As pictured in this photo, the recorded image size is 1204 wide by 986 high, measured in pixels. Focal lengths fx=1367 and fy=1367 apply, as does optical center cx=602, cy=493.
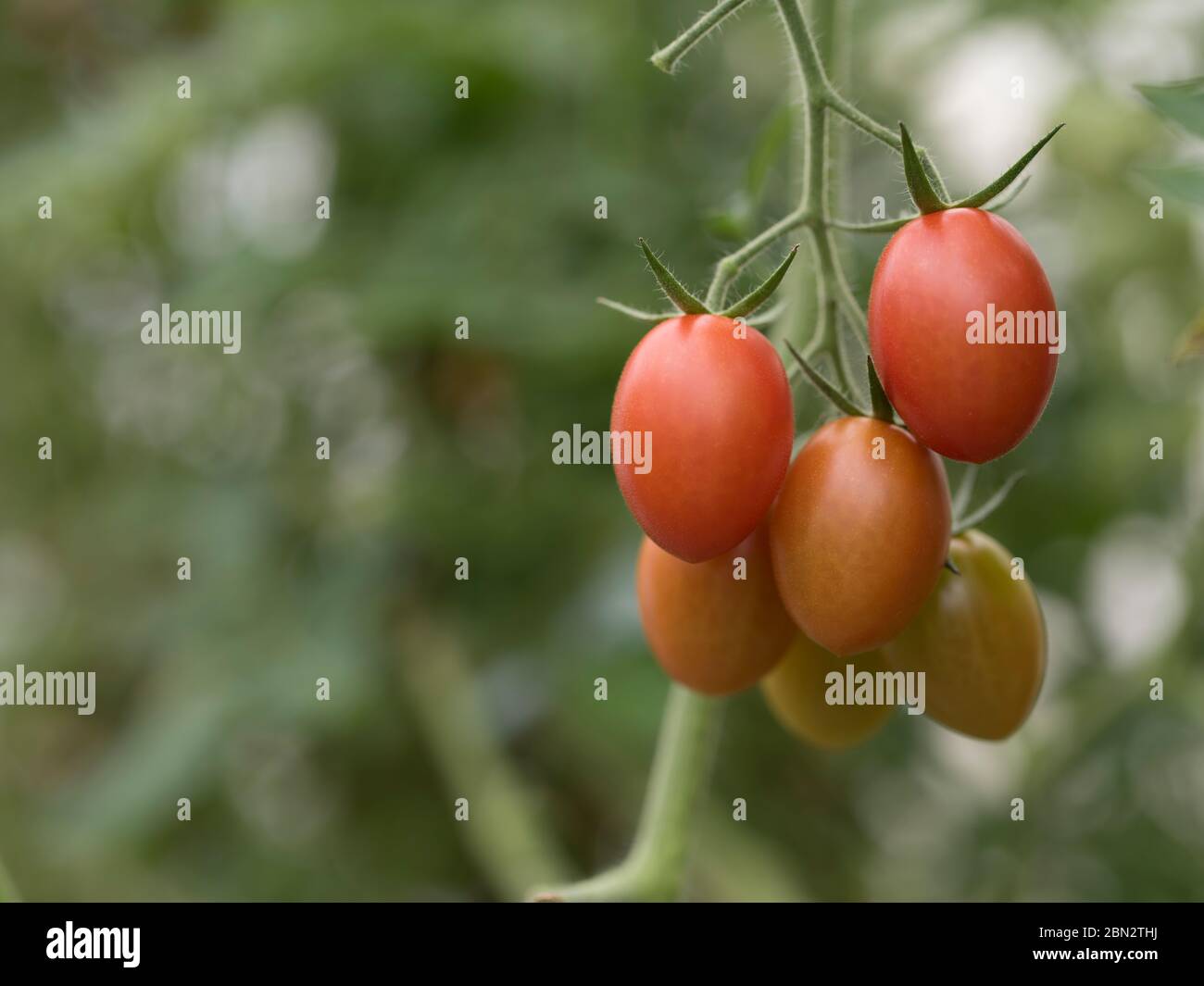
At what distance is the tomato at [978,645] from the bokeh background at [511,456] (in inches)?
18.8

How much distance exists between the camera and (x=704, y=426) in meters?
0.47

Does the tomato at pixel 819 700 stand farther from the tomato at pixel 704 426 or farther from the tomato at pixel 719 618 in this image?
the tomato at pixel 704 426

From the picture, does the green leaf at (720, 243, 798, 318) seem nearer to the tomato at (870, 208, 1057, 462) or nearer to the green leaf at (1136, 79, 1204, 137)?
the tomato at (870, 208, 1057, 462)

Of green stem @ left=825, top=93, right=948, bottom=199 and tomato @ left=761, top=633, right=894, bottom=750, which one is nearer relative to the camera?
green stem @ left=825, top=93, right=948, bottom=199

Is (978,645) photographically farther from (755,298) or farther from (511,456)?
(511,456)

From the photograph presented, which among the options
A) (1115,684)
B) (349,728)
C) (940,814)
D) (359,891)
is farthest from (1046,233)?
(359,891)

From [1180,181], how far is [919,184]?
0.42ft

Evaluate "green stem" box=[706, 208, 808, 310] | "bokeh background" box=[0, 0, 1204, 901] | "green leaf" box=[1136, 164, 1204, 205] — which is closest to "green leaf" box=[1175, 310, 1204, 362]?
"green leaf" box=[1136, 164, 1204, 205]

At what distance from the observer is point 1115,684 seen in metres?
1.12

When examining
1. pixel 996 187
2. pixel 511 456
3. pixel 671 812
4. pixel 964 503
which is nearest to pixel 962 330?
pixel 996 187

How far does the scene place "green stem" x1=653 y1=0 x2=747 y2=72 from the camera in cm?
47
